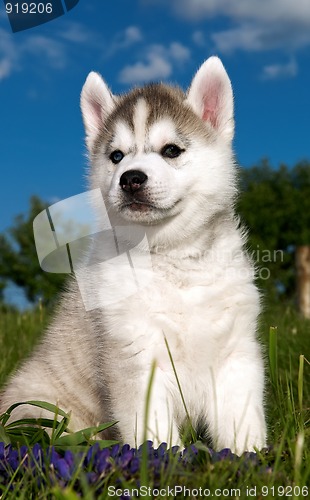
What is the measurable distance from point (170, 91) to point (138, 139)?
68 cm

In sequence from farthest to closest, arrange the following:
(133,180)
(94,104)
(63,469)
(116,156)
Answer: (94,104) < (116,156) < (133,180) < (63,469)

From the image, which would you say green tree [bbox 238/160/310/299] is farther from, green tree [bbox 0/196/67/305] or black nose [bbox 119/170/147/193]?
black nose [bbox 119/170/147/193]

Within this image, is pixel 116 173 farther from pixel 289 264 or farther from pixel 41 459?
pixel 289 264

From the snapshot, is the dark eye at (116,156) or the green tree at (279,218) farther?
the green tree at (279,218)

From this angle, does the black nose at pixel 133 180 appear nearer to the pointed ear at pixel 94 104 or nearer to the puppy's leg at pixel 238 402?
the pointed ear at pixel 94 104

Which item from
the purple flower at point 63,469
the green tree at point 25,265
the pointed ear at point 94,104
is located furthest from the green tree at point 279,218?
the purple flower at point 63,469

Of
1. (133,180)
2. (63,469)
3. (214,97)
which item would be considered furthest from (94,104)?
(63,469)

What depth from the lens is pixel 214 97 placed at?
16.6 feet

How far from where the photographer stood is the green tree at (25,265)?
31.6 meters

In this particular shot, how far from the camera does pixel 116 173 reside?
14.8ft

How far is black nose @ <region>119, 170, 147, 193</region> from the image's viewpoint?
4.35 meters

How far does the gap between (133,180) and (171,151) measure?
0.43 metres

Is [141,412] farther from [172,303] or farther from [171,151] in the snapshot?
[171,151]

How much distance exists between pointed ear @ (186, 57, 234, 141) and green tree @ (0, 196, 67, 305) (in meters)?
26.2
